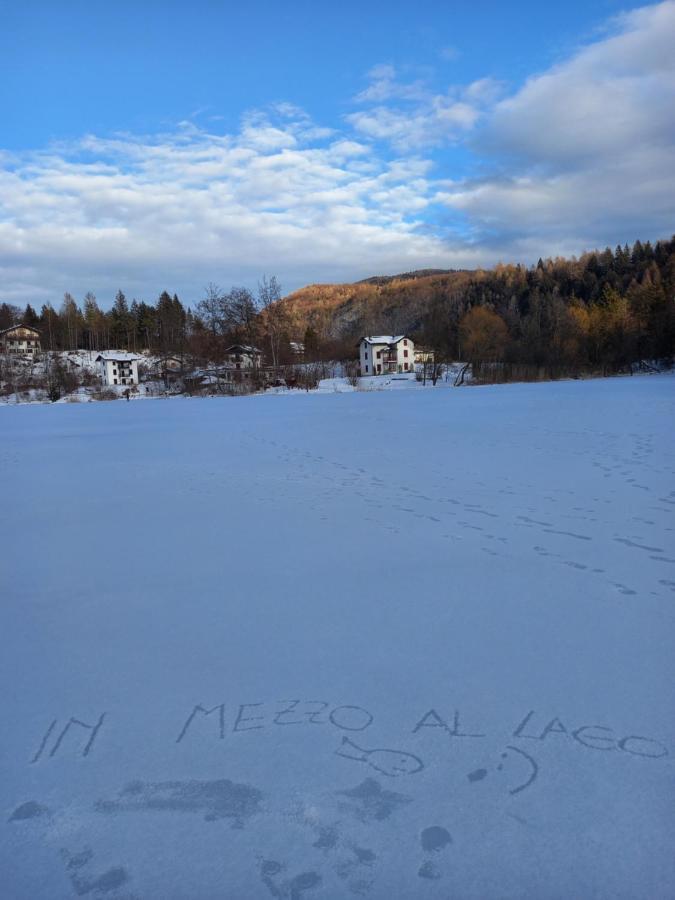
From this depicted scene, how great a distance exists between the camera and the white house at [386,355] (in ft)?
215

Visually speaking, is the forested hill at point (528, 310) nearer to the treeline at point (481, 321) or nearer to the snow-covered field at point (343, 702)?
the treeline at point (481, 321)

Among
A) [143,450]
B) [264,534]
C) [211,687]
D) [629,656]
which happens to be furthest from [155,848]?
[143,450]

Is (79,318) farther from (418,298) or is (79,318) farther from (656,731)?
(656,731)

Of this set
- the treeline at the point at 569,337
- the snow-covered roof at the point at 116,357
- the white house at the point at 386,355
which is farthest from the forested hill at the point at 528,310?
the snow-covered roof at the point at 116,357

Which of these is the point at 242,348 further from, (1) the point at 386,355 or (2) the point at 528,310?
(2) the point at 528,310

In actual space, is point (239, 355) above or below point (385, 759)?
above

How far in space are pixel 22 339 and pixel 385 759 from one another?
83045 mm

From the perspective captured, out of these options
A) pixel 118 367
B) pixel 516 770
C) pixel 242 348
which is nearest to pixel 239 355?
pixel 242 348

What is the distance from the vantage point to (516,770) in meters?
1.91

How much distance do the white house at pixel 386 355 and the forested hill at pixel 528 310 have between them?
300 cm

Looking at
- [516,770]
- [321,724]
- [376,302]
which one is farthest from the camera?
[376,302]

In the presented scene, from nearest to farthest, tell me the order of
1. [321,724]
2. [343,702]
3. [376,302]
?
[321,724], [343,702], [376,302]

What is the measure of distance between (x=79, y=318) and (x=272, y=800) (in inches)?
3537

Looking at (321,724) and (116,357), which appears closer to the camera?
(321,724)
